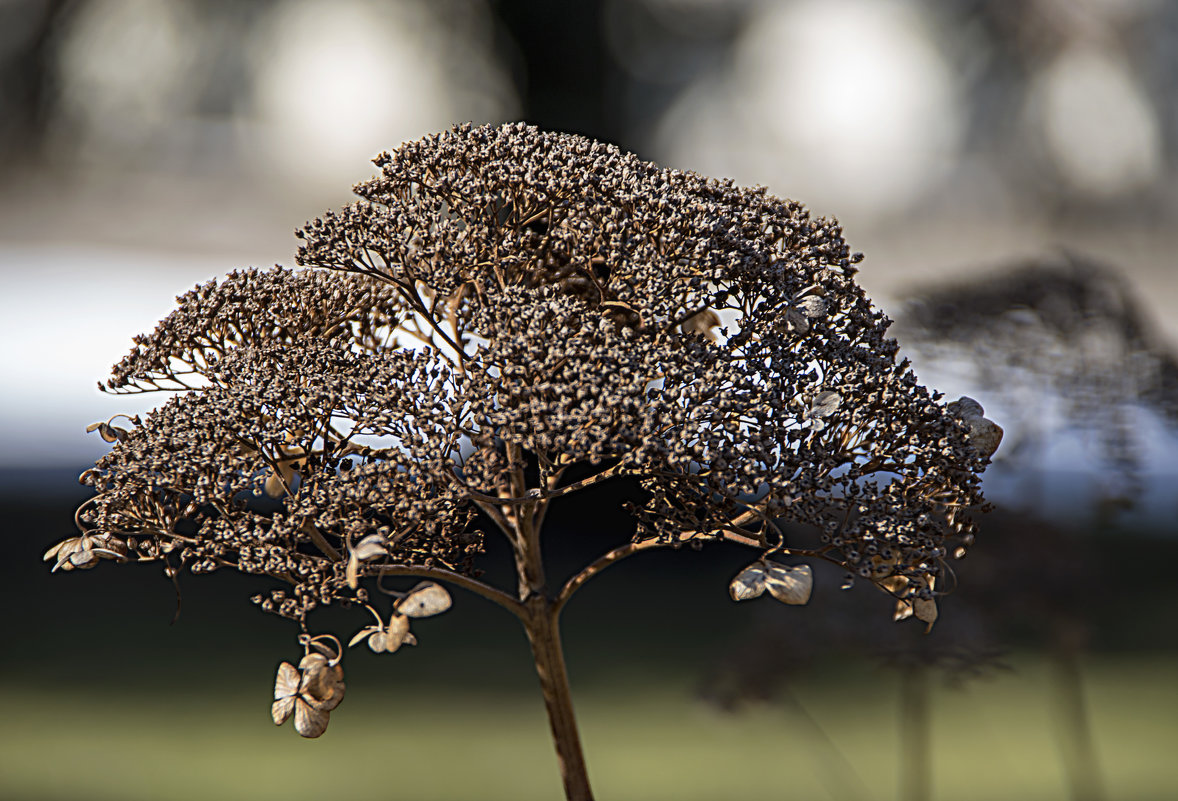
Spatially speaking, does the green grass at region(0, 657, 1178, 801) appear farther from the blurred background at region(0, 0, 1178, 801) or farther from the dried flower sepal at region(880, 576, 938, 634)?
the dried flower sepal at region(880, 576, 938, 634)

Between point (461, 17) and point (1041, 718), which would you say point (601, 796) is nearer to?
point (1041, 718)

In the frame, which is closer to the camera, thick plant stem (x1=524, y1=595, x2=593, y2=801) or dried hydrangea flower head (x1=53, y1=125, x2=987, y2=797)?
dried hydrangea flower head (x1=53, y1=125, x2=987, y2=797)

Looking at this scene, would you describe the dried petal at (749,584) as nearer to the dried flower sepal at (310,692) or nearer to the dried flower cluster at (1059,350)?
the dried flower sepal at (310,692)

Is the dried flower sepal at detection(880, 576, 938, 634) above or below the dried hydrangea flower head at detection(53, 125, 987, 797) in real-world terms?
below

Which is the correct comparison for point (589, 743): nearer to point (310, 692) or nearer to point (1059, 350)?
point (1059, 350)

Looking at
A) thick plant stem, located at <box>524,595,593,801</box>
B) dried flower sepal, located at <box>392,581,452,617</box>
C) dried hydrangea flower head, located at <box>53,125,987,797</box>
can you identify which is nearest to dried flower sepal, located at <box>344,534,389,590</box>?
dried hydrangea flower head, located at <box>53,125,987,797</box>

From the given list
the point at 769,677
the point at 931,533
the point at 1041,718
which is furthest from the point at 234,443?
the point at 1041,718
